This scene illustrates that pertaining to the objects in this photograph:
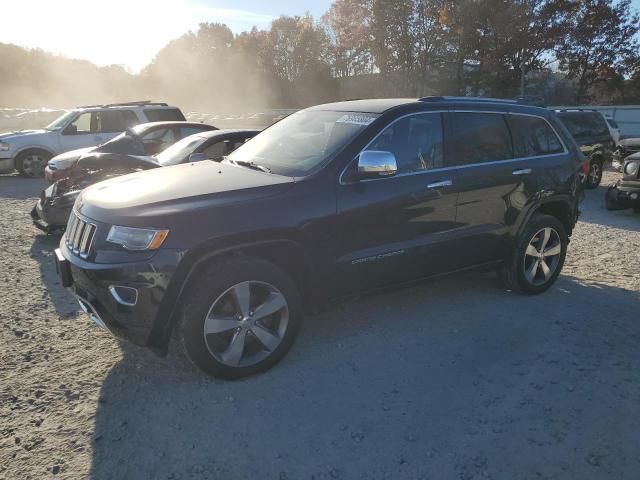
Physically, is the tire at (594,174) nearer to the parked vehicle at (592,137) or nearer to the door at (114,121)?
the parked vehicle at (592,137)

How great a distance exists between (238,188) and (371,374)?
5.18ft

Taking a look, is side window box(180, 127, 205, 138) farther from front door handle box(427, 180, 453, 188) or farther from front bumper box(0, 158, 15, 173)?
front door handle box(427, 180, 453, 188)

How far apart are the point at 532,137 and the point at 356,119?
6.27 feet

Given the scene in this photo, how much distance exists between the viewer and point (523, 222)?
4.57m

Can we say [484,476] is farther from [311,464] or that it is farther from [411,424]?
[311,464]

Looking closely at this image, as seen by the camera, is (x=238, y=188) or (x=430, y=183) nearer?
(x=238, y=188)

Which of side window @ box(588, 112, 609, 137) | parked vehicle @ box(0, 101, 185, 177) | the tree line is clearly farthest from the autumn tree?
parked vehicle @ box(0, 101, 185, 177)

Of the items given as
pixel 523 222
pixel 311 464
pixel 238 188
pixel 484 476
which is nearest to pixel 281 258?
pixel 238 188

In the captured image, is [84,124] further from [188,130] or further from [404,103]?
[404,103]

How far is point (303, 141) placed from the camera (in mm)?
4027

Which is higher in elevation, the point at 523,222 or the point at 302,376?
the point at 523,222

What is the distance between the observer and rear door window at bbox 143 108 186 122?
1166 centimetres

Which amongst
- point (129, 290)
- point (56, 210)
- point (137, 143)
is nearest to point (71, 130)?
point (137, 143)

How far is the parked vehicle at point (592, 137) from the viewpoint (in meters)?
11.4
